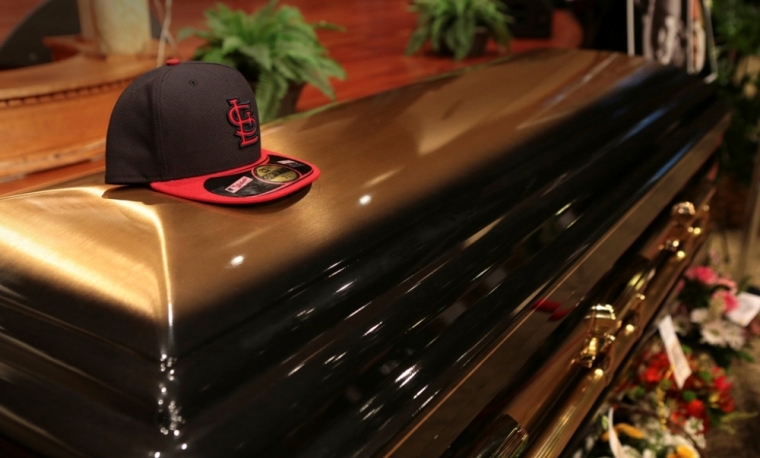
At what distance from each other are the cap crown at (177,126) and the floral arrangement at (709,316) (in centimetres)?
152

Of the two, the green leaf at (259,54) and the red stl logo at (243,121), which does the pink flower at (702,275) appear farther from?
the red stl logo at (243,121)

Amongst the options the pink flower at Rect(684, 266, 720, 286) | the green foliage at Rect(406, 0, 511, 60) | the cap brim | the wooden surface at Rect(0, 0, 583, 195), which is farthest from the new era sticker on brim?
the green foliage at Rect(406, 0, 511, 60)

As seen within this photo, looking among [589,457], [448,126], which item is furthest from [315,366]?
[589,457]

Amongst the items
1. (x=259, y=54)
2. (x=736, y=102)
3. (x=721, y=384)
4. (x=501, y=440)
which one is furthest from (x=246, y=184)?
(x=736, y=102)

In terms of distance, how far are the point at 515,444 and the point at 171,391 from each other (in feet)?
1.53

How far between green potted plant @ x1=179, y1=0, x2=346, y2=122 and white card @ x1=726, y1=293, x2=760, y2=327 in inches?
52.5

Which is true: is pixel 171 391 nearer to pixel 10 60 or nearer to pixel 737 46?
pixel 10 60

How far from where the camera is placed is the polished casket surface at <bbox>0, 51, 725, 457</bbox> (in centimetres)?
55

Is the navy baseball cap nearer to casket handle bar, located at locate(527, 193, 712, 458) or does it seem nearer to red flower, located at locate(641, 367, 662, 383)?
casket handle bar, located at locate(527, 193, 712, 458)

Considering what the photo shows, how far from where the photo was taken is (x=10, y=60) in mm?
2824

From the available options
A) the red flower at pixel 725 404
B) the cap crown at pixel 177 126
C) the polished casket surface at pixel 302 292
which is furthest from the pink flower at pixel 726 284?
the cap crown at pixel 177 126

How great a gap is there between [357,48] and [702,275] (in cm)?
156

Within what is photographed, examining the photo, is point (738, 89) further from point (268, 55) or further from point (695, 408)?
point (268, 55)

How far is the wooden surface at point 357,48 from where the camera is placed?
5.01ft
